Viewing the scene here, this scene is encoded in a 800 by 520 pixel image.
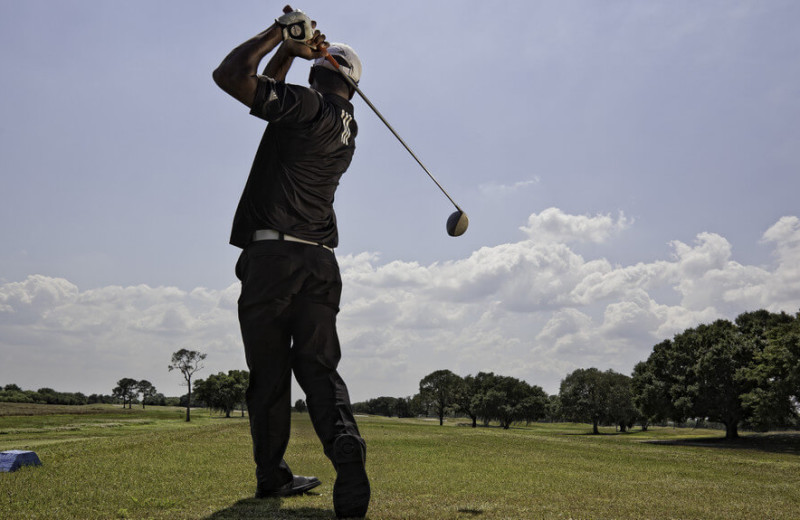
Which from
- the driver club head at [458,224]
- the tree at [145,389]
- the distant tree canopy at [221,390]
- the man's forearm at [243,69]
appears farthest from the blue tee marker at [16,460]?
the tree at [145,389]

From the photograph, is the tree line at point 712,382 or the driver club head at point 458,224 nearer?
the driver club head at point 458,224

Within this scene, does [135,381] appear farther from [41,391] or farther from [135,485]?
[135,485]

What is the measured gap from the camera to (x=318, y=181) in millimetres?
5727

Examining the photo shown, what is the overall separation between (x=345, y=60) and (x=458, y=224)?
8.00 feet

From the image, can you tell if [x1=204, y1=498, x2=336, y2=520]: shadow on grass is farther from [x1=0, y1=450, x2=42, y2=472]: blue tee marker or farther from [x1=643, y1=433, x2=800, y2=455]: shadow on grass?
[x1=643, y1=433, x2=800, y2=455]: shadow on grass

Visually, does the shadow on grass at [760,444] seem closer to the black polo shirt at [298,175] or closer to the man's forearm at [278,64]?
the black polo shirt at [298,175]

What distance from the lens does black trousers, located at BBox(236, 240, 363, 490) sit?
517 cm

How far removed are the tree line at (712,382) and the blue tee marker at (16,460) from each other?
1718 inches

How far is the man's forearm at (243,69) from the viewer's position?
4.80m

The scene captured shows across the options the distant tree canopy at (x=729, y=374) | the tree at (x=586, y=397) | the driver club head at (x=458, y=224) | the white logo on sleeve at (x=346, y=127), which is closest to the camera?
the white logo on sleeve at (x=346, y=127)

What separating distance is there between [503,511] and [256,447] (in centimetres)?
252

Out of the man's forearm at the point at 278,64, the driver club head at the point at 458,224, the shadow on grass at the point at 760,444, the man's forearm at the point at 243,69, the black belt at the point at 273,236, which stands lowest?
the shadow on grass at the point at 760,444

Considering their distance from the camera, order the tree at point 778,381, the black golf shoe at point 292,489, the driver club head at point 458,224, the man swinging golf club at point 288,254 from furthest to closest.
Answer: the tree at point 778,381 < the driver club head at point 458,224 < the black golf shoe at point 292,489 < the man swinging golf club at point 288,254

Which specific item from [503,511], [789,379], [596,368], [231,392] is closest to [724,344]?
[789,379]
